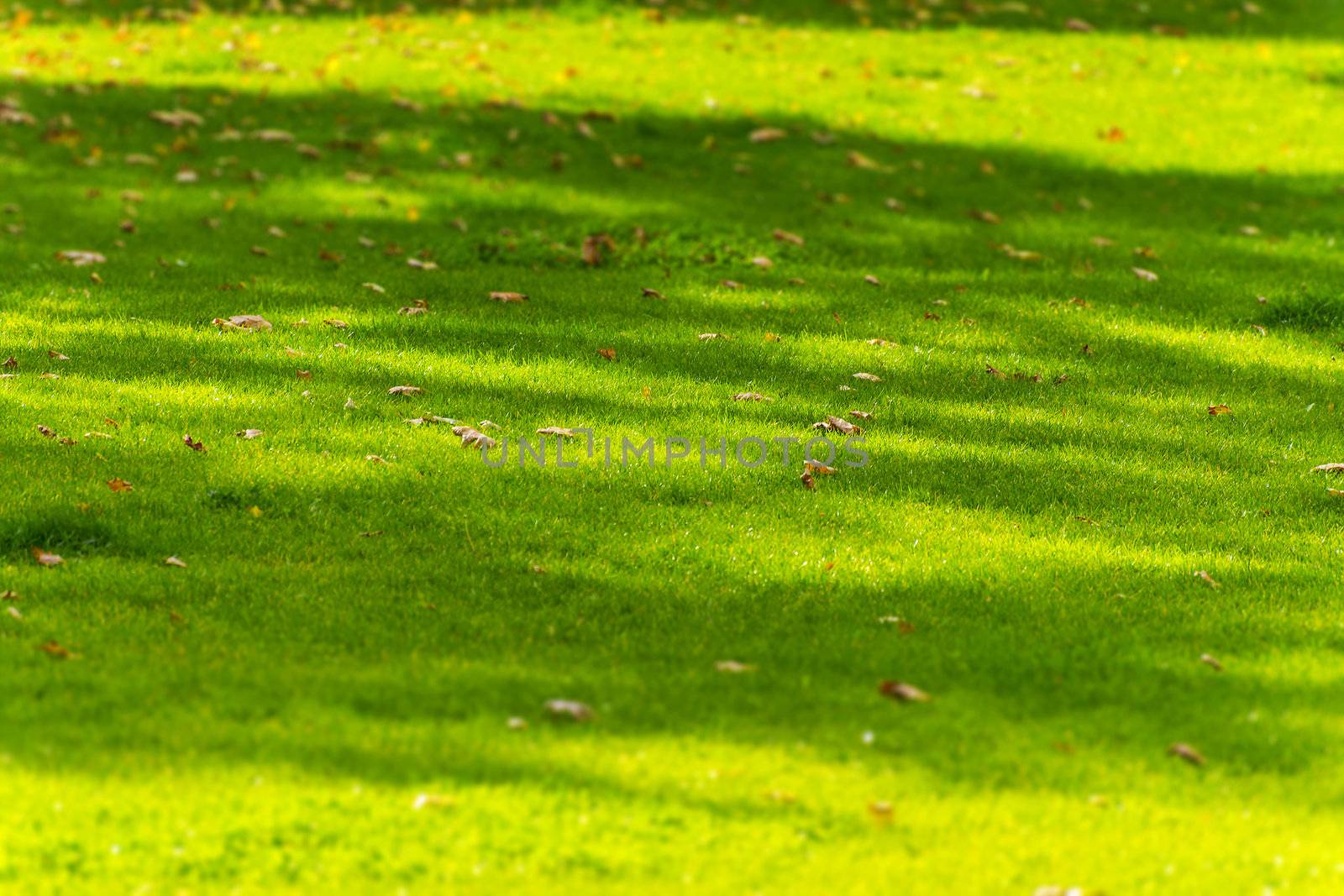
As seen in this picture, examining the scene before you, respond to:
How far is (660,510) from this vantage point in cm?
859

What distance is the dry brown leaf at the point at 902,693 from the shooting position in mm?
6641

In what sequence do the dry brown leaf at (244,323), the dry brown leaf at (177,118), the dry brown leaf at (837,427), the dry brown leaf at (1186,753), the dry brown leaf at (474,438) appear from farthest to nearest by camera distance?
the dry brown leaf at (177,118), the dry brown leaf at (244,323), the dry brown leaf at (837,427), the dry brown leaf at (474,438), the dry brown leaf at (1186,753)

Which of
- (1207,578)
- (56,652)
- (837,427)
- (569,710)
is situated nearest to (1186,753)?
(1207,578)

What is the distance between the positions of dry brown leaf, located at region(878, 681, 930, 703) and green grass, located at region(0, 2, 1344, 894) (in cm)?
12

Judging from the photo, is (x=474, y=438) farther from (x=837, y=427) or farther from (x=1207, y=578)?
(x=1207, y=578)

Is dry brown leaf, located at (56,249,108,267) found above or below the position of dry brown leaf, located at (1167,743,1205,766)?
above

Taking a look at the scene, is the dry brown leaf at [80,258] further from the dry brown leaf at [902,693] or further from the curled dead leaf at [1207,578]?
the curled dead leaf at [1207,578]

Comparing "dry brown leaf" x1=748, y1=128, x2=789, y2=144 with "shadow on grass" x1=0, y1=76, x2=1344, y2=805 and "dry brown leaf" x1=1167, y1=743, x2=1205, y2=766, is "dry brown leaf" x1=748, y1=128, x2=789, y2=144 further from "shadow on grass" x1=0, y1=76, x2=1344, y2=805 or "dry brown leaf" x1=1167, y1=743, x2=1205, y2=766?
"dry brown leaf" x1=1167, y1=743, x2=1205, y2=766

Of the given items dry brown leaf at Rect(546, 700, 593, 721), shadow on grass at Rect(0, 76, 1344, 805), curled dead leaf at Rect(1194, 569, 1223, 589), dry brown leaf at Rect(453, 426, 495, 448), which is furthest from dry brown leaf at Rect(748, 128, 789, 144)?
dry brown leaf at Rect(546, 700, 593, 721)

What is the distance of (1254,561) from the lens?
8.31 metres

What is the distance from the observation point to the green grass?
18.8 feet

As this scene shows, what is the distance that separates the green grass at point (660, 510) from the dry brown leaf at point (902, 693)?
12 cm

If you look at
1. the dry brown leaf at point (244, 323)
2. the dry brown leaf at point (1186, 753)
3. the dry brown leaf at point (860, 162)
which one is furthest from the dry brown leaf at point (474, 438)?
the dry brown leaf at point (860, 162)

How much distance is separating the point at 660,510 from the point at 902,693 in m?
2.36
